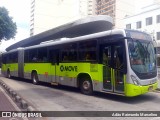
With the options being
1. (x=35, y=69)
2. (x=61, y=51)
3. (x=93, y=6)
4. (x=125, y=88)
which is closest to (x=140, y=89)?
(x=125, y=88)

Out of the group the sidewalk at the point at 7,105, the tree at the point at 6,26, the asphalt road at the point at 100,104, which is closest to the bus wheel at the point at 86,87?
the asphalt road at the point at 100,104

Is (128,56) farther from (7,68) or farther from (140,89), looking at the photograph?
(7,68)

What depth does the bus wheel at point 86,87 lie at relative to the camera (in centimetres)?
1188

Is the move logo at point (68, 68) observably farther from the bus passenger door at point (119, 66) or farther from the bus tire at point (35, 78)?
the bus tire at point (35, 78)

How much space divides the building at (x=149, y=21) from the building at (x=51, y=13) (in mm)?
53217

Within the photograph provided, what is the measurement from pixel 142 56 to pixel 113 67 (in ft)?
4.22

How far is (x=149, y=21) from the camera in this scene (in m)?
46.7

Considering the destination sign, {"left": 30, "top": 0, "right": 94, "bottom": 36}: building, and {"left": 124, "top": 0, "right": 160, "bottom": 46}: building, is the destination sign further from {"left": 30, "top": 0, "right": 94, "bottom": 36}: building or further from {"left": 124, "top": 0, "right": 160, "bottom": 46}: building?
{"left": 30, "top": 0, "right": 94, "bottom": 36}: building

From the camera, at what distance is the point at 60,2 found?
104 metres

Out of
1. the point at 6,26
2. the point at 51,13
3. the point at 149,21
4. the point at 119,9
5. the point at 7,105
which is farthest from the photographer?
the point at 119,9

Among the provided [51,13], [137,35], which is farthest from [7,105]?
[51,13]

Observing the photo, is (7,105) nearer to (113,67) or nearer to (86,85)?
(86,85)

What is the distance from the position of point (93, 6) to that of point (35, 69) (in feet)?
349

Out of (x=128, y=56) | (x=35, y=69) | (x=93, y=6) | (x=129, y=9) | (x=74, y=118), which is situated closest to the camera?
(x=74, y=118)
